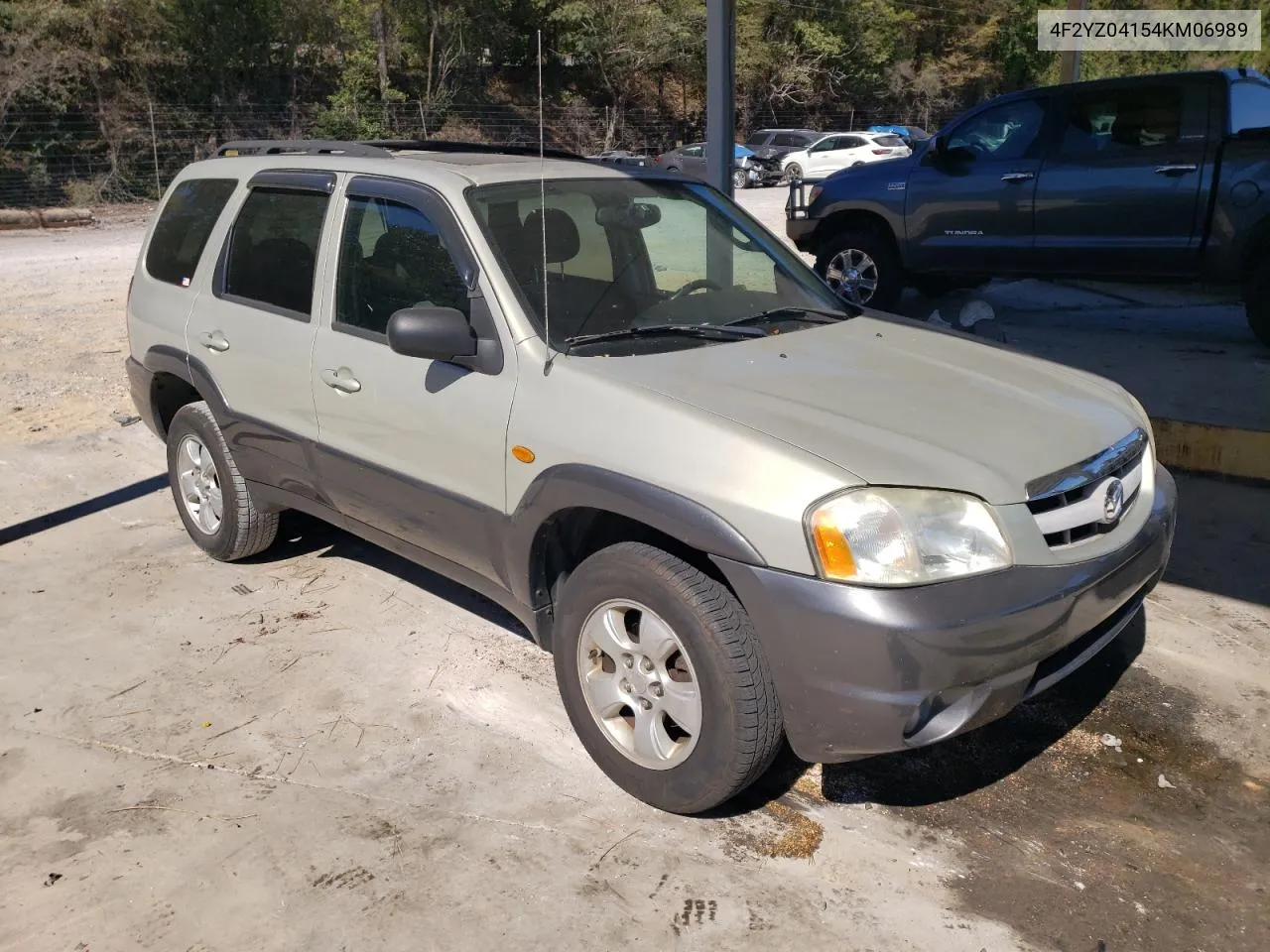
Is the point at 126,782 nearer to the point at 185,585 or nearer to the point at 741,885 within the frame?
the point at 185,585

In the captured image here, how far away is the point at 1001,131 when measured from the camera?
891 cm

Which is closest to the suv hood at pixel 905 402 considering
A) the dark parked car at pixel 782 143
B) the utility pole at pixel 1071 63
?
the utility pole at pixel 1071 63

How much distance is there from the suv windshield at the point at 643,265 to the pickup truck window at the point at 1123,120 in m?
5.13

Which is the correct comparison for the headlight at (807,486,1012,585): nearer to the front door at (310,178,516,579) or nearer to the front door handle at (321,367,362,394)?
the front door at (310,178,516,579)

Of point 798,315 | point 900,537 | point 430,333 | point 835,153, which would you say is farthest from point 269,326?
point 835,153

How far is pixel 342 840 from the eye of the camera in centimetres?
310

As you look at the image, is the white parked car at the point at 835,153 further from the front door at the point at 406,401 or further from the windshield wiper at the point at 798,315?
the front door at the point at 406,401

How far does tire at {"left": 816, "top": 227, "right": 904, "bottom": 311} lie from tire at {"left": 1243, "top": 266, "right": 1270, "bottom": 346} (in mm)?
2637

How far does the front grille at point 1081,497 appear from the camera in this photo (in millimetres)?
2877

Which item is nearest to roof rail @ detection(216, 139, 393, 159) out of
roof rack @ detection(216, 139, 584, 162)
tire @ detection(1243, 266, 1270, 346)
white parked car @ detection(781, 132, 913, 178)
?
roof rack @ detection(216, 139, 584, 162)

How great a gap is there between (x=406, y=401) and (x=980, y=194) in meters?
6.58

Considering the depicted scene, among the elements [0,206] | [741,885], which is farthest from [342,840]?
[0,206]

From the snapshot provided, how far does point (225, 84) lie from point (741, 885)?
2994 centimetres

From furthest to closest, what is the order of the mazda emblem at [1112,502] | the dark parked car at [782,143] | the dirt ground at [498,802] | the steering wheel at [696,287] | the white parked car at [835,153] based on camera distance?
the dark parked car at [782,143] < the white parked car at [835,153] < the steering wheel at [696,287] < the mazda emblem at [1112,502] < the dirt ground at [498,802]
